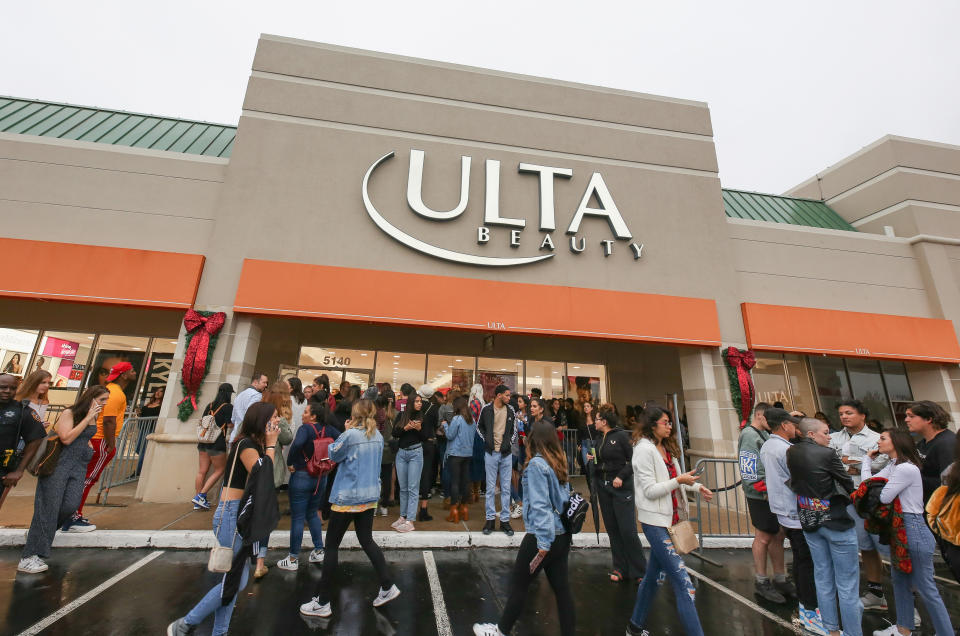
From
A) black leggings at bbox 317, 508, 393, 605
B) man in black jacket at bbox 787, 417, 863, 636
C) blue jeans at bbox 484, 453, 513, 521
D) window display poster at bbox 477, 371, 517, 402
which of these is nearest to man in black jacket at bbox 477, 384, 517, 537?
blue jeans at bbox 484, 453, 513, 521

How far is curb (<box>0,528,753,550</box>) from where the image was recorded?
503 centimetres

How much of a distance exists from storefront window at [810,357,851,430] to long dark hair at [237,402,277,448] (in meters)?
14.6

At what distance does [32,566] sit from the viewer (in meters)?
4.27

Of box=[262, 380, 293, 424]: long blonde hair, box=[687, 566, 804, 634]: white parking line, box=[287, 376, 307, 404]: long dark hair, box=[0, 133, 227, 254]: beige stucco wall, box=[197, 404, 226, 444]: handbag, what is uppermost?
box=[0, 133, 227, 254]: beige stucco wall

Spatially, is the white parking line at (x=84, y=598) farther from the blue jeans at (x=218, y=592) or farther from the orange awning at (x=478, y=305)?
the orange awning at (x=478, y=305)

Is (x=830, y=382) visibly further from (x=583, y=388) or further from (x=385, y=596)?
(x=385, y=596)

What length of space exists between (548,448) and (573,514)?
22.1 inches

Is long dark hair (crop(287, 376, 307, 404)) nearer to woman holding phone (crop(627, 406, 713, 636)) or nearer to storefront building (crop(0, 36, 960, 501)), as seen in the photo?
storefront building (crop(0, 36, 960, 501))

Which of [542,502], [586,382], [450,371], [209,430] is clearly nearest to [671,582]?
[542,502]

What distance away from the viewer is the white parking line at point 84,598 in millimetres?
3318

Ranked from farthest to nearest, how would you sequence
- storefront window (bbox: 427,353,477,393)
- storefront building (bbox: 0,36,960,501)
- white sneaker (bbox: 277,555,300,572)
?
1. storefront window (bbox: 427,353,477,393)
2. storefront building (bbox: 0,36,960,501)
3. white sneaker (bbox: 277,555,300,572)

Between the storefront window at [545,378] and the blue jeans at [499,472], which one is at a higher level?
the storefront window at [545,378]

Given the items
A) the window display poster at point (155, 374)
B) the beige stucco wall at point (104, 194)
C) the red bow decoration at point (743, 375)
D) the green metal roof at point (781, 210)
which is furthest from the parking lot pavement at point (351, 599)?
the green metal roof at point (781, 210)

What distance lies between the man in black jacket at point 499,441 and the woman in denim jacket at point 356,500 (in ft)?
7.32
